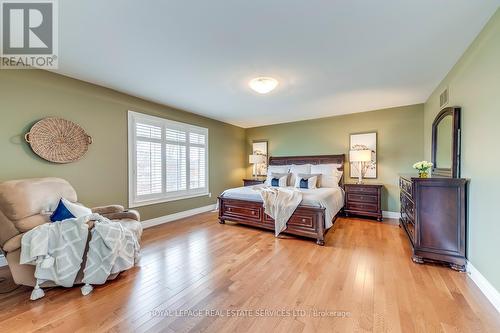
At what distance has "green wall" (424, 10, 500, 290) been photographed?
72.6 inches

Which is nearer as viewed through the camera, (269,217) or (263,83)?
→ (263,83)

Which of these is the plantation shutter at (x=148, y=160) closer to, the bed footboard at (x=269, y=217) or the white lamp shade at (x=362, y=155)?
the bed footboard at (x=269, y=217)

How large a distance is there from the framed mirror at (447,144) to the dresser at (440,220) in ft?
1.01

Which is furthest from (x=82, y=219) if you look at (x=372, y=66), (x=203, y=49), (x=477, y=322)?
(x=372, y=66)

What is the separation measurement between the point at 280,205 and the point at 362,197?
217 cm

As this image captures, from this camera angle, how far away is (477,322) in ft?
5.26

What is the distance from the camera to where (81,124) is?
3.24 meters

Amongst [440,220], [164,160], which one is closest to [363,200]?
[440,220]

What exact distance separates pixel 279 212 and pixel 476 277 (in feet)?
7.69

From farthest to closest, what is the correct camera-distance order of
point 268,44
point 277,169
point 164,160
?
point 277,169, point 164,160, point 268,44

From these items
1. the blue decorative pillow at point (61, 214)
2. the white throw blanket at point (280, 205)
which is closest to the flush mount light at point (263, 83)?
the white throw blanket at point (280, 205)

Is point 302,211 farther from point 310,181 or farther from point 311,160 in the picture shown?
point 311,160

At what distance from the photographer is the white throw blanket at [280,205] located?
139 inches

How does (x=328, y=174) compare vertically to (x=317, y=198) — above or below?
above
